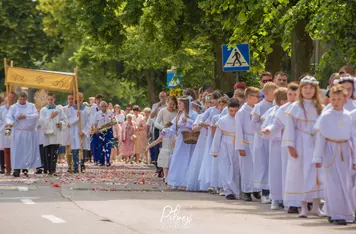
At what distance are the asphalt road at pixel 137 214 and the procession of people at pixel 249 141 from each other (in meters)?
0.39

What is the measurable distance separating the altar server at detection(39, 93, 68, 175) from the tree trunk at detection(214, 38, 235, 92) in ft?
19.4

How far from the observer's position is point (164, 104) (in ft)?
87.6

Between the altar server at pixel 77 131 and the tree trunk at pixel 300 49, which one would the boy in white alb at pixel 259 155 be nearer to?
the tree trunk at pixel 300 49

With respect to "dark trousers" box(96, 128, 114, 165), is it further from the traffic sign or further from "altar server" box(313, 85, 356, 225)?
"altar server" box(313, 85, 356, 225)

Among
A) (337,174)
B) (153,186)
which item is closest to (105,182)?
(153,186)

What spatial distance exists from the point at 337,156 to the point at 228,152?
16.7ft

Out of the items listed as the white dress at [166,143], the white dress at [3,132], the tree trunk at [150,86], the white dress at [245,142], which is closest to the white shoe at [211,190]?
the white dress at [245,142]

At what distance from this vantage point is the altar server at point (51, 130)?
27250mm

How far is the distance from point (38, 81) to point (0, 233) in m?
14.6

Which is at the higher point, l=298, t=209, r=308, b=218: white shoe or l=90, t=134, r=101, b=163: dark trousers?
l=90, t=134, r=101, b=163: dark trousers

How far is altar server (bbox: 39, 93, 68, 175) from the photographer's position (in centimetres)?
2725

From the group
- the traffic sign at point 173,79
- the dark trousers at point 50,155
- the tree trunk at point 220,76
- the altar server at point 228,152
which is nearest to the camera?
the altar server at point 228,152

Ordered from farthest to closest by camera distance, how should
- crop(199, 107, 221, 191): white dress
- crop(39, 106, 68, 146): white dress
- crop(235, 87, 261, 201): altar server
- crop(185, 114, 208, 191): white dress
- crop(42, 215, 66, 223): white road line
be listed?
1. crop(39, 106, 68, 146): white dress
2. crop(185, 114, 208, 191): white dress
3. crop(199, 107, 221, 191): white dress
4. crop(235, 87, 261, 201): altar server
5. crop(42, 215, 66, 223): white road line

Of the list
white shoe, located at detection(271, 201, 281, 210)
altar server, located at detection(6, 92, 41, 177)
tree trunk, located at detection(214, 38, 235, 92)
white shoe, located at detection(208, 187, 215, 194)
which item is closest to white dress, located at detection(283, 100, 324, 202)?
white shoe, located at detection(271, 201, 281, 210)
